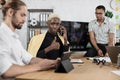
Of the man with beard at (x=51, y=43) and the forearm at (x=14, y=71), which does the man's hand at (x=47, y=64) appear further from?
the man with beard at (x=51, y=43)

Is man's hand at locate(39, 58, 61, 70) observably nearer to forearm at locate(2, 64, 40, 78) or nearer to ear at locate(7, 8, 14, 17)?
forearm at locate(2, 64, 40, 78)

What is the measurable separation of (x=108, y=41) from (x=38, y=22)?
1.95 meters

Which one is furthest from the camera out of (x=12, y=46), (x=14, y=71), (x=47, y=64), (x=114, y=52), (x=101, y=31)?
(x=101, y=31)

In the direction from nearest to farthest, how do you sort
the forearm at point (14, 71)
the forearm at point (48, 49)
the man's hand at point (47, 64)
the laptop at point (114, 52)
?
1. the forearm at point (14, 71)
2. the man's hand at point (47, 64)
3. the laptop at point (114, 52)
4. the forearm at point (48, 49)

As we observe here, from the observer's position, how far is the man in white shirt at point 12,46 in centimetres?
157

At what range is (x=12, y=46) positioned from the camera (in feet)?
5.65

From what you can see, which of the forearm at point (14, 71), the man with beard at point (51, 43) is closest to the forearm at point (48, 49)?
the man with beard at point (51, 43)

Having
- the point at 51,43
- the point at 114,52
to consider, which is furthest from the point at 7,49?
the point at 51,43

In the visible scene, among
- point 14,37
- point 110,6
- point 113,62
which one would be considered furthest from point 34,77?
point 110,6

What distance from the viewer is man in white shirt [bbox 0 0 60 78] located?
1565mm

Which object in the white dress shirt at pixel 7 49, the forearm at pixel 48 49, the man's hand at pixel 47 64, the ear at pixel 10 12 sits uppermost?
the ear at pixel 10 12

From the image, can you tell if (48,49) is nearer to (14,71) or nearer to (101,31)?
(14,71)

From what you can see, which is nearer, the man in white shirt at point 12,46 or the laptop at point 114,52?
the man in white shirt at point 12,46

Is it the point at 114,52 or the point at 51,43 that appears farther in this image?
the point at 51,43
